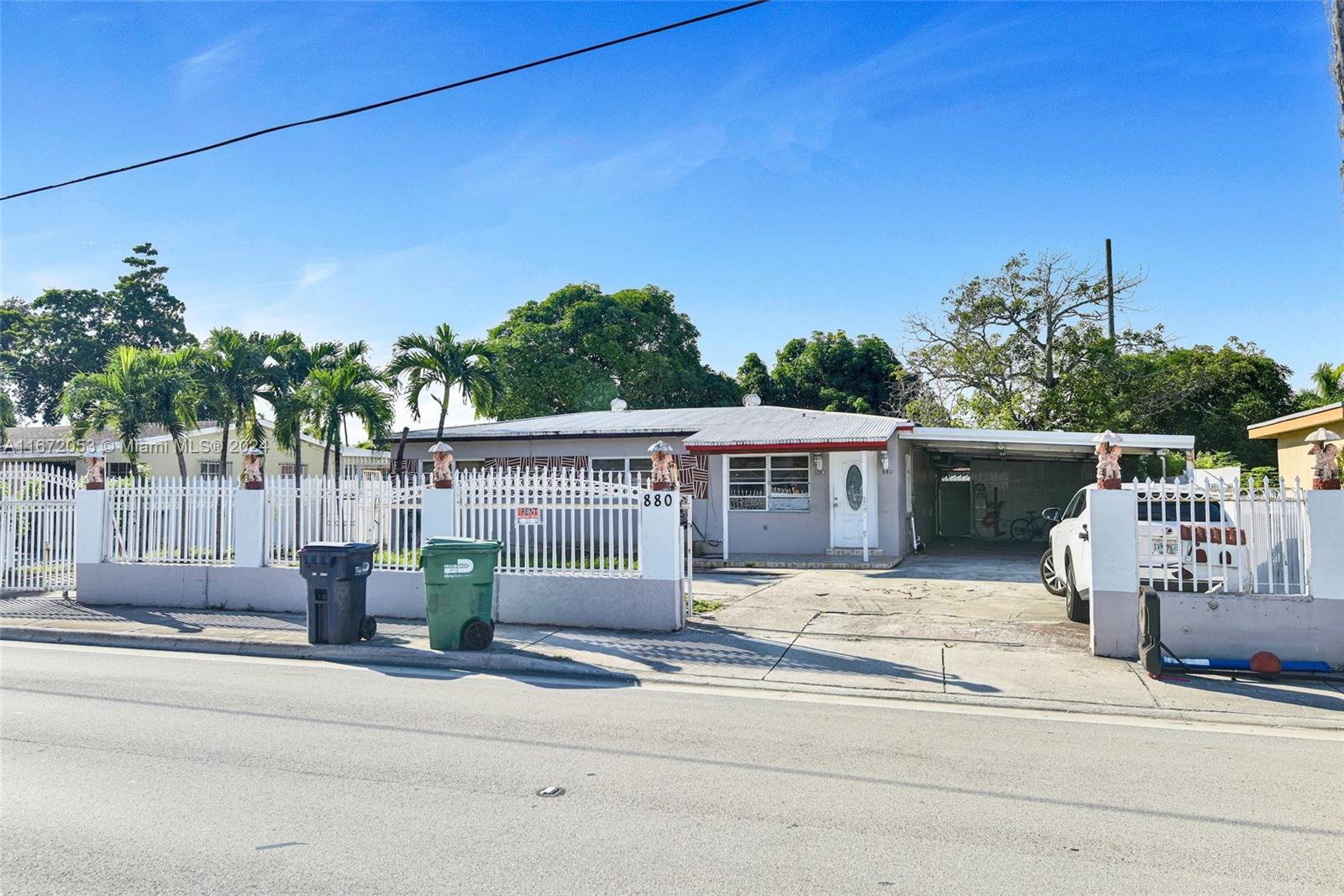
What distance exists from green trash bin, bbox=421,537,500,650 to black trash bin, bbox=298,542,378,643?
37.6 inches

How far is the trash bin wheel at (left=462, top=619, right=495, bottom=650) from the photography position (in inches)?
364

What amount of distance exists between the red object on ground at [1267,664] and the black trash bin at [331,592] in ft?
29.5

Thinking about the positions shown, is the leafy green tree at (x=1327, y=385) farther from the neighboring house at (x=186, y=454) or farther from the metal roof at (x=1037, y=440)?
the neighboring house at (x=186, y=454)

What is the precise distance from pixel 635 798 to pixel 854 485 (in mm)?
14516

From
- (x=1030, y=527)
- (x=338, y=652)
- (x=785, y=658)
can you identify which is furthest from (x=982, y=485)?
(x=338, y=652)

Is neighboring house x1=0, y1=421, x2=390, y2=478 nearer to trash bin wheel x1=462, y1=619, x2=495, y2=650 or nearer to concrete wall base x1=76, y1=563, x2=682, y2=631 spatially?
concrete wall base x1=76, y1=563, x2=682, y2=631

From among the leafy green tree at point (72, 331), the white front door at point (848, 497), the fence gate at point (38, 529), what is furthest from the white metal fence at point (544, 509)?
the leafy green tree at point (72, 331)

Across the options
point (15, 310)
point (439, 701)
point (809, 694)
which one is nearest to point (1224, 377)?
point (809, 694)

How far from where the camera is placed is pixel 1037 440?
58.3ft

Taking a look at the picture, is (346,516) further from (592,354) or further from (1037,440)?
(592,354)

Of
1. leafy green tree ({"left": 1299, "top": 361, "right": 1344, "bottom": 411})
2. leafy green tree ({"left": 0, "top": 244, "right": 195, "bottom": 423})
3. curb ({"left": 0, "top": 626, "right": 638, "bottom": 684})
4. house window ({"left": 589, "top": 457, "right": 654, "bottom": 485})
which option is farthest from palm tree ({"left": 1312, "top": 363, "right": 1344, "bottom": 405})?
leafy green tree ({"left": 0, "top": 244, "right": 195, "bottom": 423})

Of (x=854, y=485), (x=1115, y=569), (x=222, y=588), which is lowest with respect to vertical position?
(x=222, y=588)

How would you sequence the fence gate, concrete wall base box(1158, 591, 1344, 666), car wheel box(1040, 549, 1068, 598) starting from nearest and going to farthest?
concrete wall base box(1158, 591, 1344, 666) → car wheel box(1040, 549, 1068, 598) → the fence gate

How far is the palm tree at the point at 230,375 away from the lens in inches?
754
